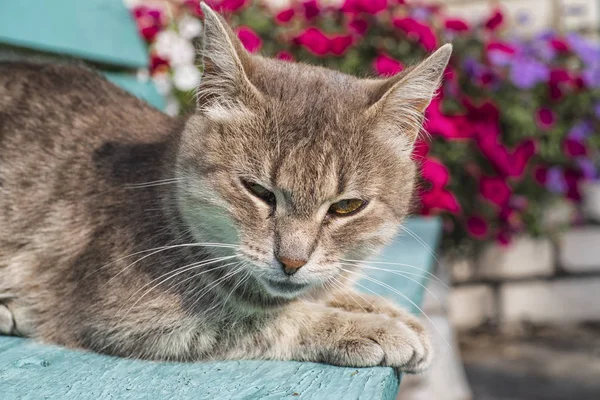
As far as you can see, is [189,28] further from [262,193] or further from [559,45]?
[262,193]

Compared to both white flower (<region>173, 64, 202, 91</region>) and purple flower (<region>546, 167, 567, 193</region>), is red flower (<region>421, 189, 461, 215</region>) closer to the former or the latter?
purple flower (<region>546, 167, 567, 193</region>)

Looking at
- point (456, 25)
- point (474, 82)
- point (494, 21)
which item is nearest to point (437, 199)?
point (474, 82)

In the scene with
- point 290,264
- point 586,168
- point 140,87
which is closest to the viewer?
point 290,264

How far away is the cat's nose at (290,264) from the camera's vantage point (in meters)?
1.62

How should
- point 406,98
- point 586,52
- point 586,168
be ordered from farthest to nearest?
point 586,52 → point 586,168 → point 406,98

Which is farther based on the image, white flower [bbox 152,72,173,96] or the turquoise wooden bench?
white flower [bbox 152,72,173,96]

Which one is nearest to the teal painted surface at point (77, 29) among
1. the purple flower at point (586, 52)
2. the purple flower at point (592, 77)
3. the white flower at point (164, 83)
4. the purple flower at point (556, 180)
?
the white flower at point (164, 83)

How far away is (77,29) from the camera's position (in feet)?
10.3

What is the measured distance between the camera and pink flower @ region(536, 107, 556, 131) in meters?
4.42

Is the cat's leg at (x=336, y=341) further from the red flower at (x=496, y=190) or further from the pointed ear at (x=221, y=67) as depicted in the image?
the red flower at (x=496, y=190)

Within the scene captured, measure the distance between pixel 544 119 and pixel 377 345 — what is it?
319cm

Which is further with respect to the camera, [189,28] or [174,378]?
[189,28]

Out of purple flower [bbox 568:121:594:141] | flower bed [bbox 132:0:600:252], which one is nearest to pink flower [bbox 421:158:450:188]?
flower bed [bbox 132:0:600:252]

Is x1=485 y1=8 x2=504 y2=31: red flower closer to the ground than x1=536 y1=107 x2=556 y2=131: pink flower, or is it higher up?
higher up
